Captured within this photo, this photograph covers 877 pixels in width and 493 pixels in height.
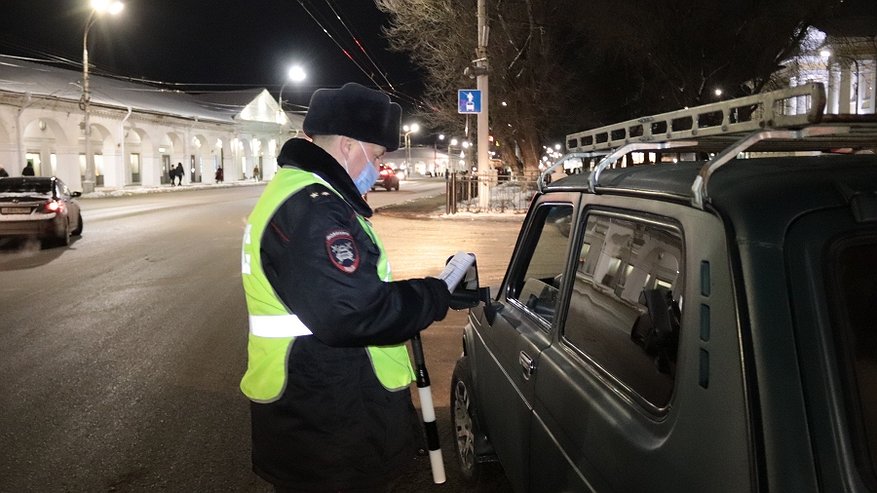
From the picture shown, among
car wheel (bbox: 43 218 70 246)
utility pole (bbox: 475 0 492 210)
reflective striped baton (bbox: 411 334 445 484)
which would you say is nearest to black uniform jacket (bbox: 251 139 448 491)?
reflective striped baton (bbox: 411 334 445 484)

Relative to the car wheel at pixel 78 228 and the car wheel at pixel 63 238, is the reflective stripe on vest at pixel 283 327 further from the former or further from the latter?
the car wheel at pixel 78 228

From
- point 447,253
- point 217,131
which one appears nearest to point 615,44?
point 447,253

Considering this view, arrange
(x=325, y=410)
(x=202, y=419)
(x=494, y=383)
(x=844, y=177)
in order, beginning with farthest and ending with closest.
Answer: (x=202, y=419)
(x=494, y=383)
(x=325, y=410)
(x=844, y=177)

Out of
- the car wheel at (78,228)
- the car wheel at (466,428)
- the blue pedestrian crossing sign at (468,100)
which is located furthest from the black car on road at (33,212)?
the car wheel at (466,428)

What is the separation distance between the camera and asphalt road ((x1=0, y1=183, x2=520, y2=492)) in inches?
157

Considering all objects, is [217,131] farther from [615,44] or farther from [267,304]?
[267,304]

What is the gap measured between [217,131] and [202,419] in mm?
50512

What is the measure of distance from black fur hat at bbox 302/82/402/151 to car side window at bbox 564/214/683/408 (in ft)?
2.81

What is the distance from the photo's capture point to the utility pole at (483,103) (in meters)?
21.7

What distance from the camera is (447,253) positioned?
1343 centimetres

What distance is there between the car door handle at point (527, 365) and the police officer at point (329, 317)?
1.82ft

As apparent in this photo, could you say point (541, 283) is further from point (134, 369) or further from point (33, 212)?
point (33, 212)

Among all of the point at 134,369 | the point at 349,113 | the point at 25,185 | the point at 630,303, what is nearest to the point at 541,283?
the point at 630,303

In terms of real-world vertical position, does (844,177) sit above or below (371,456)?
above
